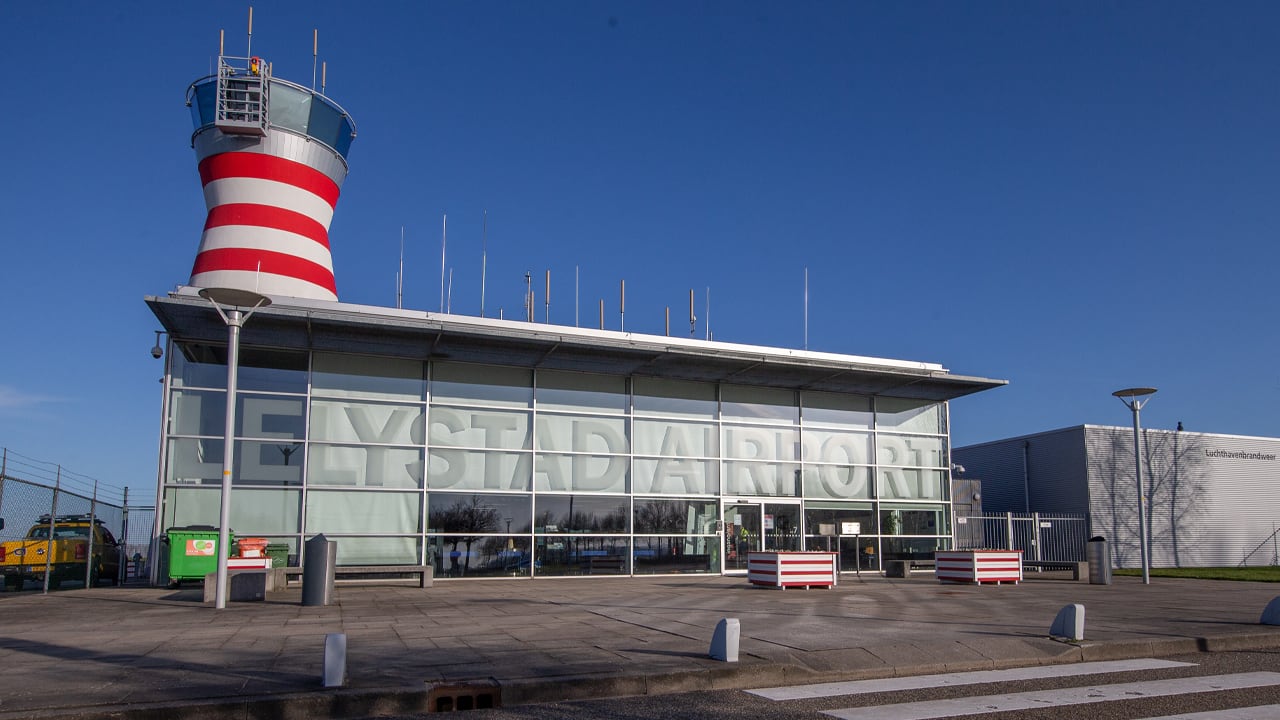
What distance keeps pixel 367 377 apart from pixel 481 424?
10.2 feet

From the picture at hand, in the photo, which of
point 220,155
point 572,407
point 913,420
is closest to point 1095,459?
point 913,420

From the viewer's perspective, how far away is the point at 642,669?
9.06m

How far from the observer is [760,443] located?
1096 inches

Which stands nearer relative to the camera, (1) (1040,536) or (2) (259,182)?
(2) (259,182)

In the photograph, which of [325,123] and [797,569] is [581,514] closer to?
[797,569]

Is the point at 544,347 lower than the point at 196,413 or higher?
higher

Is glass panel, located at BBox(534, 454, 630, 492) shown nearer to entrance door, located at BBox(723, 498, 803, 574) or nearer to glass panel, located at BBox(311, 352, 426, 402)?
entrance door, located at BBox(723, 498, 803, 574)

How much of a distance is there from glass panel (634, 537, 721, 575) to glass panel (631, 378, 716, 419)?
3.52 m

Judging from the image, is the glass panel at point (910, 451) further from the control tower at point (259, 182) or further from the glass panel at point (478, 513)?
the control tower at point (259, 182)

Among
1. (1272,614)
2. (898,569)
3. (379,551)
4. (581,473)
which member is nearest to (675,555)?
(581,473)

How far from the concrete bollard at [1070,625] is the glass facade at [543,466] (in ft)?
49.9

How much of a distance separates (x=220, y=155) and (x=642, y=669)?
25.4 meters

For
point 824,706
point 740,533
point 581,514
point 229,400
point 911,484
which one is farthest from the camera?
point 911,484

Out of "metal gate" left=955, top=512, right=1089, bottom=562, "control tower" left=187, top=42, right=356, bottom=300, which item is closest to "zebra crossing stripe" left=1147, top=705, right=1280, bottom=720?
"metal gate" left=955, top=512, right=1089, bottom=562
